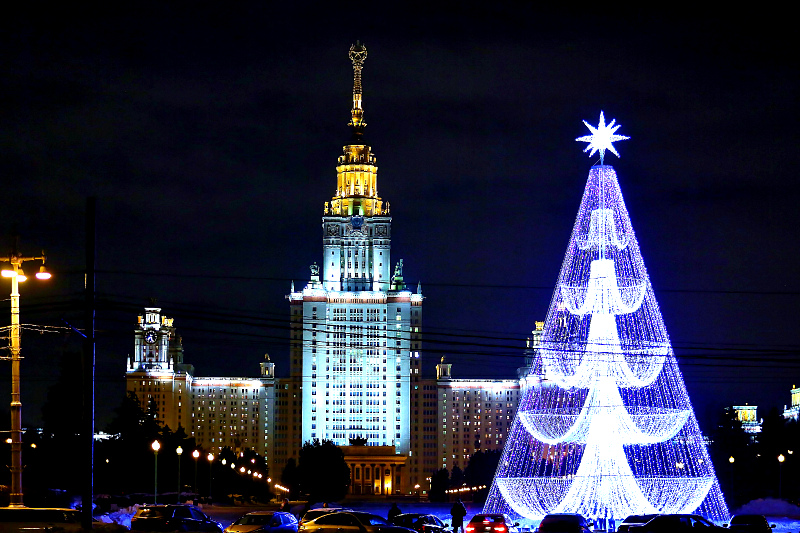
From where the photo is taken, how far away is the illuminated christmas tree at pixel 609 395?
173 ft

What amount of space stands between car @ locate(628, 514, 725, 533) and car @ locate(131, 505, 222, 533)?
1624 centimetres

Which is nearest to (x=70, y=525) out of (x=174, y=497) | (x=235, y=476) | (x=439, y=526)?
(x=439, y=526)

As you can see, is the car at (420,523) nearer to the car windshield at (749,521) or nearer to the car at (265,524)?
the car at (265,524)

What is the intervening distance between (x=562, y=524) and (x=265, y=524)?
11293 mm

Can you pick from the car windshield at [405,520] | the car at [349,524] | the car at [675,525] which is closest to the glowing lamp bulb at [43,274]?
the car at [349,524]

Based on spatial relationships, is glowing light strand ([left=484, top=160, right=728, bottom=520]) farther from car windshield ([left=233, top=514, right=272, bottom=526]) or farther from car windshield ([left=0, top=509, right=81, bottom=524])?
car windshield ([left=0, top=509, right=81, bottom=524])

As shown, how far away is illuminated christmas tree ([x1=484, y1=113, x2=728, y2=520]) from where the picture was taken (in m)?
52.9

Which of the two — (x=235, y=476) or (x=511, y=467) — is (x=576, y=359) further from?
(x=235, y=476)

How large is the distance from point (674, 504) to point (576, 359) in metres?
7.30

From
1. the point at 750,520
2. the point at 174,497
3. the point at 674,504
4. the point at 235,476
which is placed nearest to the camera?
the point at 750,520

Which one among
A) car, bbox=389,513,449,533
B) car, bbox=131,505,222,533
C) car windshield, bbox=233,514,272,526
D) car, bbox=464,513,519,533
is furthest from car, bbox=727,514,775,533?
car, bbox=131,505,222,533

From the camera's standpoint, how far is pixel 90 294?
36156mm

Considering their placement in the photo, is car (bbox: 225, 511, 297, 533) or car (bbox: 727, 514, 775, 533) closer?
car (bbox: 727, 514, 775, 533)

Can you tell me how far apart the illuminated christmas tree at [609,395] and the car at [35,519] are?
2001 centimetres
